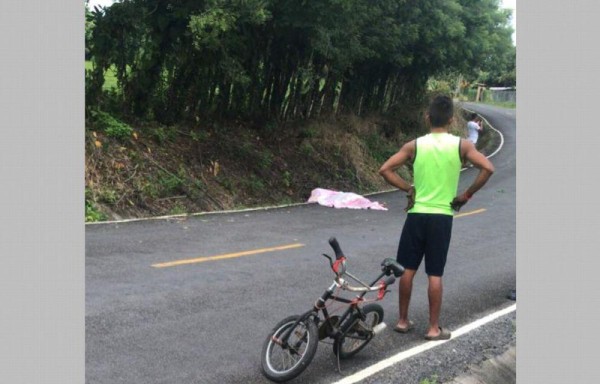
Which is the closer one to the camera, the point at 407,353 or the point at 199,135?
the point at 407,353

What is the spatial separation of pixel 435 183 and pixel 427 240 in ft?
1.70

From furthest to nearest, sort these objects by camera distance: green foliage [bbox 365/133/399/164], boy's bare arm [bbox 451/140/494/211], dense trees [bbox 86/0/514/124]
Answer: green foliage [bbox 365/133/399/164]
dense trees [bbox 86/0/514/124]
boy's bare arm [bbox 451/140/494/211]

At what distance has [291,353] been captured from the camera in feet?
16.8

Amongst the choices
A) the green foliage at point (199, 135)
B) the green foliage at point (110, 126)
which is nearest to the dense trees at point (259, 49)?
the green foliage at point (110, 126)

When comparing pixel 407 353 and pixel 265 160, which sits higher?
pixel 265 160

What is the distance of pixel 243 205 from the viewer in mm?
15203

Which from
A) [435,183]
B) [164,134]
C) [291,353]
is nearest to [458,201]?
[435,183]

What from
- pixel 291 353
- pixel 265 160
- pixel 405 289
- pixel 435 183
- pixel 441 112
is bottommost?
pixel 291 353

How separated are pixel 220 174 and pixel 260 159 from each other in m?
1.73

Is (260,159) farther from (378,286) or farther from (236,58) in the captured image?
(378,286)

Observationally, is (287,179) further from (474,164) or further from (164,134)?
(474,164)

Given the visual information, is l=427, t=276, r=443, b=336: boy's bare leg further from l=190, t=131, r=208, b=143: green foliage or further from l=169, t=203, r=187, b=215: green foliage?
l=190, t=131, r=208, b=143: green foliage

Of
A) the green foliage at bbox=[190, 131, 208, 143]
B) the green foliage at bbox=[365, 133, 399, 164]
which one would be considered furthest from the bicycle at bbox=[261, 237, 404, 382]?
the green foliage at bbox=[365, 133, 399, 164]

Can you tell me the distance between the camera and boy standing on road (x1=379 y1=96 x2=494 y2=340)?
574cm
